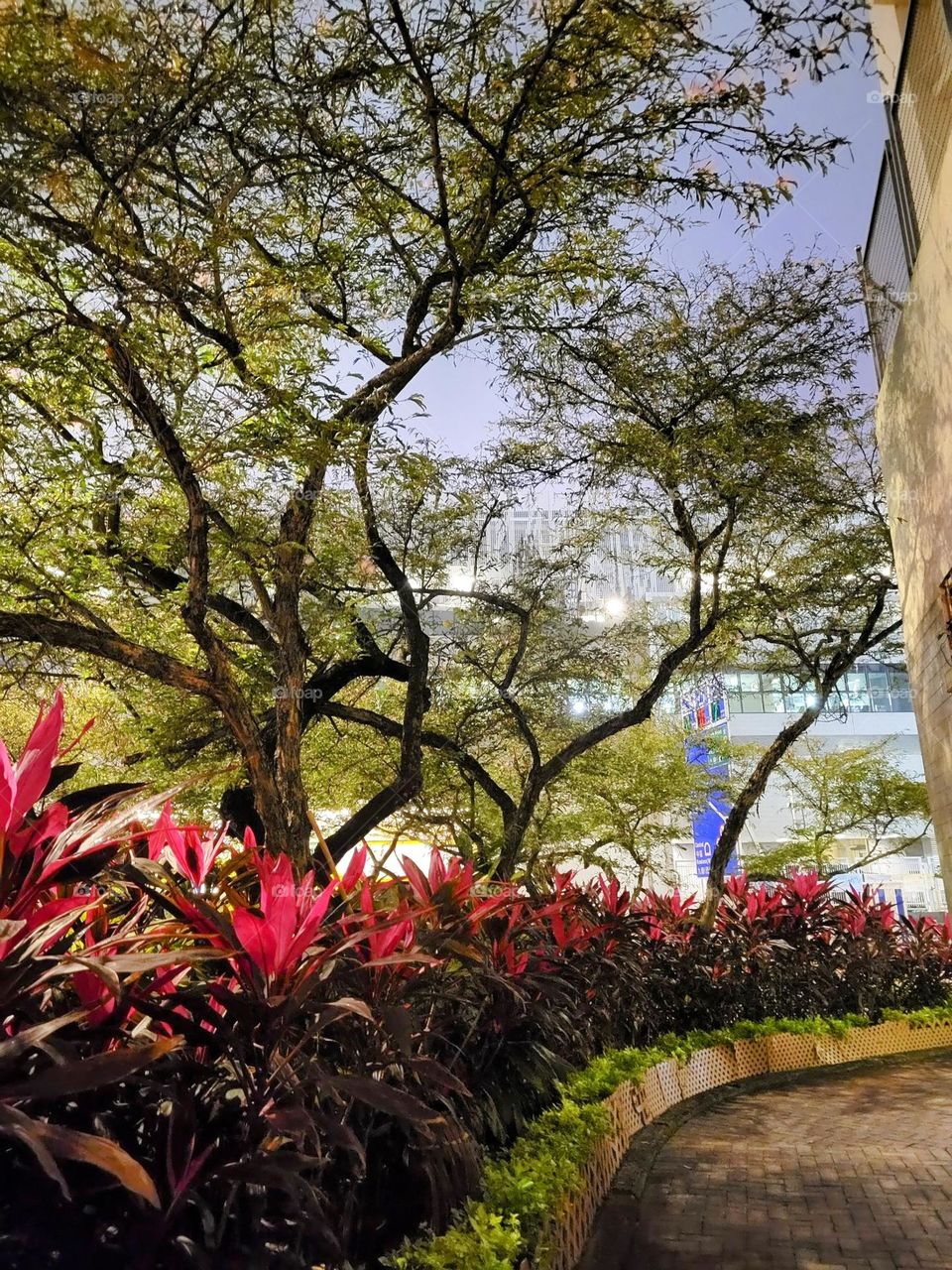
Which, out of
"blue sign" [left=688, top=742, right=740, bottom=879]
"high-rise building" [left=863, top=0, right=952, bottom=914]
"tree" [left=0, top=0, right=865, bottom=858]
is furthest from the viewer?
"blue sign" [left=688, top=742, right=740, bottom=879]

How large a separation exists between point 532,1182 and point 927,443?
203 inches

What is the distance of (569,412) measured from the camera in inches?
324

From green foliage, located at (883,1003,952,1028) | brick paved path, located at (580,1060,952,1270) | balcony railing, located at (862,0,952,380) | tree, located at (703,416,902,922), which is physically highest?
balcony railing, located at (862,0,952,380)

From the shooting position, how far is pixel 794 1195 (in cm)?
361

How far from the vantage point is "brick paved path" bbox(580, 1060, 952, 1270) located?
3004 mm

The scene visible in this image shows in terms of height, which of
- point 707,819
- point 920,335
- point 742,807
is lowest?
point 707,819

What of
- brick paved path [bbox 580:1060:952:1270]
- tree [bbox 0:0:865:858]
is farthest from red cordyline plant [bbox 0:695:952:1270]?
tree [bbox 0:0:865:858]

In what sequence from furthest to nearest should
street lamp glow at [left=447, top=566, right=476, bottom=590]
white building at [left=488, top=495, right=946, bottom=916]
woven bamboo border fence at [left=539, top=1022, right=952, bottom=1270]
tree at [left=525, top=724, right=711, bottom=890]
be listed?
tree at [left=525, top=724, right=711, bottom=890] < white building at [left=488, top=495, right=946, bottom=916] < street lamp glow at [left=447, top=566, right=476, bottom=590] < woven bamboo border fence at [left=539, top=1022, right=952, bottom=1270]

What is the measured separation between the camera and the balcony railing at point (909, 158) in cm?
518

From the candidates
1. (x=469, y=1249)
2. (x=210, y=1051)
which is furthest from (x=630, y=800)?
(x=210, y=1051)

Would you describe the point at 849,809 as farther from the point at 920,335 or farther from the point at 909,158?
the point at 909,158

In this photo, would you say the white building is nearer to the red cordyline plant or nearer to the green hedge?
the green hedge

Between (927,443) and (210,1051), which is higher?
(927,443)

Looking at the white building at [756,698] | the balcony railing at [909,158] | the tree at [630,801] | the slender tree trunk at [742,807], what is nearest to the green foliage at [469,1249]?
the balcony railing at [909,158]
